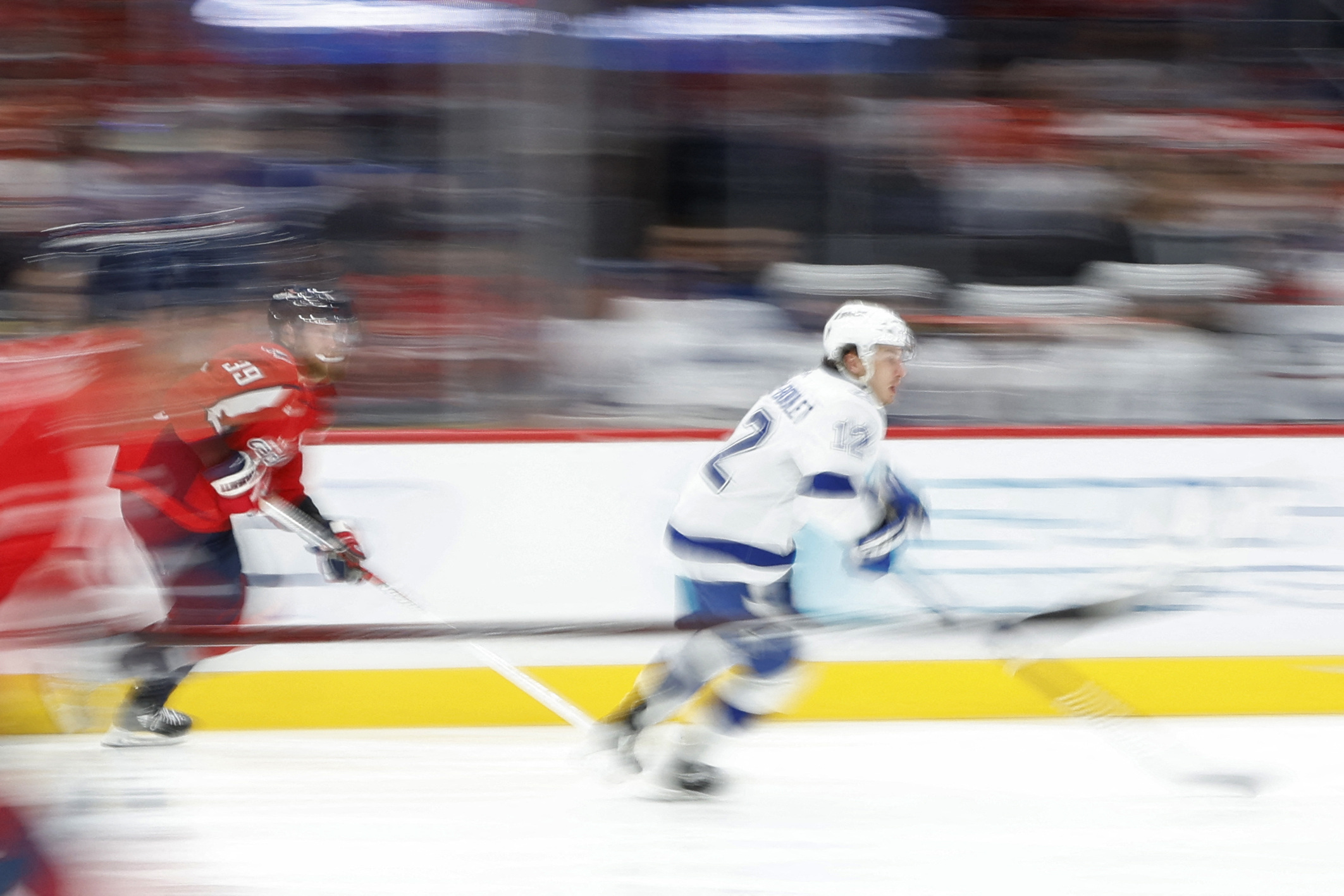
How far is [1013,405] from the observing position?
14.0 ft

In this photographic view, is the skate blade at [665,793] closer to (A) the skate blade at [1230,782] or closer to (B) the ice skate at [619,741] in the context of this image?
(B) the ice skate at [619,741]

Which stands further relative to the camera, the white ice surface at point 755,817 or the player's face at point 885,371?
the player's face at point 885,371

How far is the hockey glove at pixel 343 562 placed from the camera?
3799 millimetres

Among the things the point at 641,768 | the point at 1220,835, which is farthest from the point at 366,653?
the point at 1220,835

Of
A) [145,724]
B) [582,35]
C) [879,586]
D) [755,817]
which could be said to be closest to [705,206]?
[582,35]

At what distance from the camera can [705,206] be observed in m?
4.53

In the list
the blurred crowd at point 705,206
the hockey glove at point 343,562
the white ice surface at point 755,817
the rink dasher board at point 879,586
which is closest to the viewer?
the white ice surface at point 755,817

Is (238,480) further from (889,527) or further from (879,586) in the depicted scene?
(879,586)

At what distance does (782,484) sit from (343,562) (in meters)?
1.23

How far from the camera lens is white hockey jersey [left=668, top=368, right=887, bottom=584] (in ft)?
10.3

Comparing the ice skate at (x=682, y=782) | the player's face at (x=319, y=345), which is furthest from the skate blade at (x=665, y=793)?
the player's face at (x=319, y=345)

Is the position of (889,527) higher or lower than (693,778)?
higher

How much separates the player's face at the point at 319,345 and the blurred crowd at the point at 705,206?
27cm

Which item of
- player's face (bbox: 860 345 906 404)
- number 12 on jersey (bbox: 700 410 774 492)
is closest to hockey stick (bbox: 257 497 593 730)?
number 12 on jersey (bbox: 700 410 774 492)
